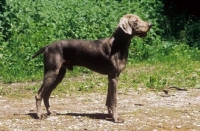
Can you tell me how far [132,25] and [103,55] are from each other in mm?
639

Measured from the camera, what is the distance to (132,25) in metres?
7.35

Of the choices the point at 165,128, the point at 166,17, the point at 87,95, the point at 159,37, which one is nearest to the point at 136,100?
the point at 87,95

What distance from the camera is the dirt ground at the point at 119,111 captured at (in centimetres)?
733

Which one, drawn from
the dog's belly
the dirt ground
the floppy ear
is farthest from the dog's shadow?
the floppy ear

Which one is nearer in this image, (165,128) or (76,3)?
(165,128)

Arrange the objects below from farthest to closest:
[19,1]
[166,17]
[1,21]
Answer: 1. [166,17]
2. [19,1]
3. [1,21]

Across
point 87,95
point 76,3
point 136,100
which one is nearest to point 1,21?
point 76,3

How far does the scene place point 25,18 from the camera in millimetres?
12805

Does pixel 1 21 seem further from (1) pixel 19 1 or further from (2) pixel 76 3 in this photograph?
(2) pixel 76 3

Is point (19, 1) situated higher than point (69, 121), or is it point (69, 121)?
point (19, 1)

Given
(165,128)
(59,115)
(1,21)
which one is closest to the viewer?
(165,128)

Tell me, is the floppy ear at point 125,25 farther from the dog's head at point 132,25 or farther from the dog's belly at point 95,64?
the dog's belly at point 95,64

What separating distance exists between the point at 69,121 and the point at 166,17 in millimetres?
8804

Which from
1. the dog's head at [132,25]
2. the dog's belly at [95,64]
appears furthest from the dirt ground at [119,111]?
the dog's head at [132,25]
